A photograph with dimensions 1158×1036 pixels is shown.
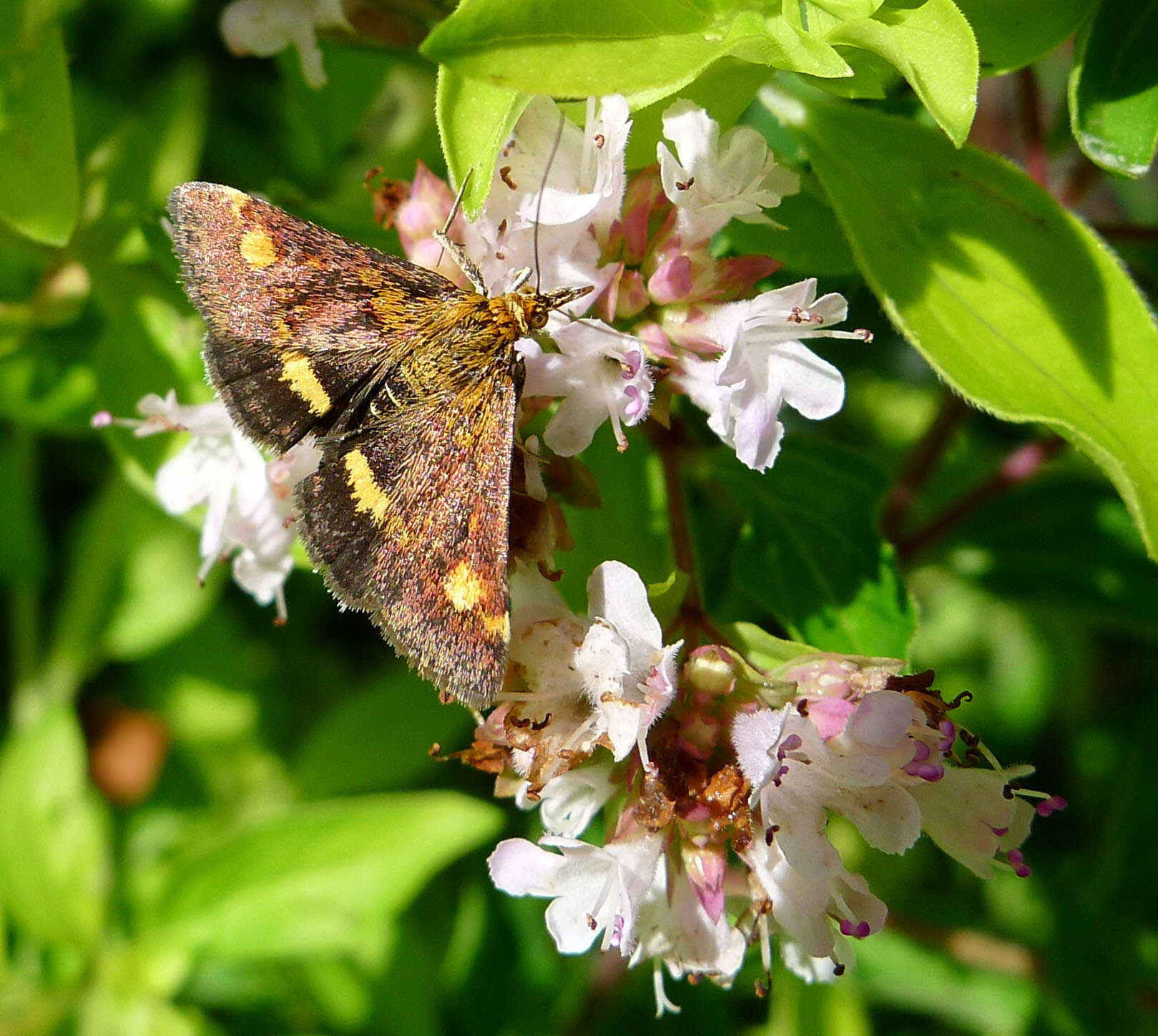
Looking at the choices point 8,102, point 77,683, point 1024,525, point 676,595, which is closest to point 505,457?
point 676,595

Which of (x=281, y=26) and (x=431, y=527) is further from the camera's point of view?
(x=281, y=26)

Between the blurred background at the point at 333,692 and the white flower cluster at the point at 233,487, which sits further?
the blurred background at the point at 333,692

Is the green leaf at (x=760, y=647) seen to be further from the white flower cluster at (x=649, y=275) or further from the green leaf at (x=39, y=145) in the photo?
the green leaf at (x=39, y=145)

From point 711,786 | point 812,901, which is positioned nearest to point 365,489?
point 711,786

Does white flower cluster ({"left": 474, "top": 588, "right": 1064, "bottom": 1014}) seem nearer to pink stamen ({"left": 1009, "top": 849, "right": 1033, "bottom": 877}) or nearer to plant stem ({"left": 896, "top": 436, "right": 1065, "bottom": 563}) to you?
pink stamen ({"left": 1009, "top": 849, "right": 1033, "bottom": 877})

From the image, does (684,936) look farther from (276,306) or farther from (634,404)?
(276,306)

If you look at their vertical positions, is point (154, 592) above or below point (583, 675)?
below

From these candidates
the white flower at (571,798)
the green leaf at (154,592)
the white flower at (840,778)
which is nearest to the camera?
the white flower at (840,778)

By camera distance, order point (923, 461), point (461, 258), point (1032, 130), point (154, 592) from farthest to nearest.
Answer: point (154, 592), point (923, 461), point (1032, 130), point (461, 258)

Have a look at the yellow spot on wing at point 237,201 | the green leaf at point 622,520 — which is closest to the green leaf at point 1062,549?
the green leaf at point 622,520
